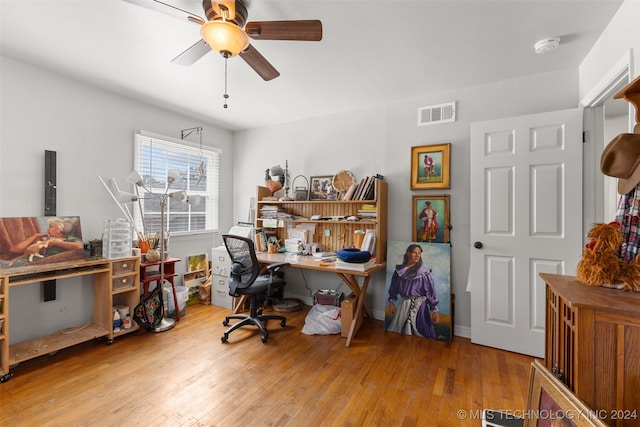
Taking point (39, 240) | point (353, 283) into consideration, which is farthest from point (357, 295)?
point (39, 240)

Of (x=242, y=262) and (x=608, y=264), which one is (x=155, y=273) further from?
(x=608, y=264)

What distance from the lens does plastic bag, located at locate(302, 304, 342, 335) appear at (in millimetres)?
2775

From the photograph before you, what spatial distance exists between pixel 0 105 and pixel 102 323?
2.03 m

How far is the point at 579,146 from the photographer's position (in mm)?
2193

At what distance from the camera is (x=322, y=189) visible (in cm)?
351

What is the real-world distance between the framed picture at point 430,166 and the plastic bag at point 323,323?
158cm

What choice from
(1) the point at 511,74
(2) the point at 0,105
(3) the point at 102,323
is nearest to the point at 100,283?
(3) the point at 102,323

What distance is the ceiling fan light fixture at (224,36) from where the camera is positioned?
1.36 m

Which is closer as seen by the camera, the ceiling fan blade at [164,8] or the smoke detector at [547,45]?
the ceiling fan blade at [164,8]

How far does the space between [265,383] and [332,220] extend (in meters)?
1.75

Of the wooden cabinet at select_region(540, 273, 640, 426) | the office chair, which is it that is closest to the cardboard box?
the office chair

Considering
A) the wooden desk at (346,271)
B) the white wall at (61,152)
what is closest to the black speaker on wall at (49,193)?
the white wall at (61,152)

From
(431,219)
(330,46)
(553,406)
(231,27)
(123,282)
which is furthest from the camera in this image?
(431,219)

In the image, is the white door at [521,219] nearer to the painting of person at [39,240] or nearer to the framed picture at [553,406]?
the framed picture at [553,406]
